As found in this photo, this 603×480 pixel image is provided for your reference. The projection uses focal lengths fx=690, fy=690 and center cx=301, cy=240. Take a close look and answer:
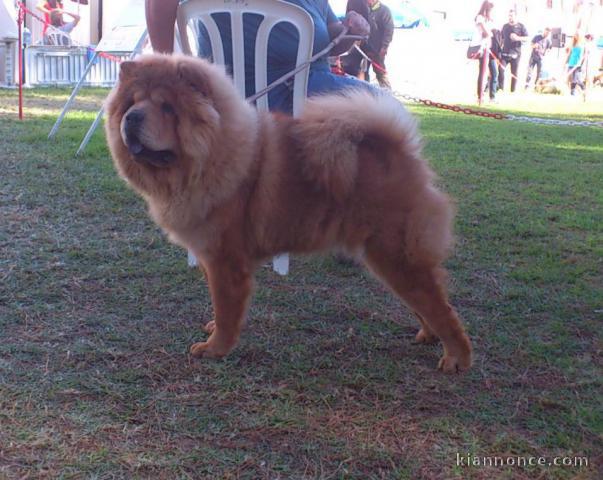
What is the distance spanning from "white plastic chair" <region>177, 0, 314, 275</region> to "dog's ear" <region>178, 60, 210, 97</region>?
94 cm

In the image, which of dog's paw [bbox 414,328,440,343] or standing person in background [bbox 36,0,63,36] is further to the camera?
Result: standing person in background [bbox 36,0,63,36]

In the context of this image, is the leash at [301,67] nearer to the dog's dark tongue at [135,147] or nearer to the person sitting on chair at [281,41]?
the person sitting on chair at [281,41]

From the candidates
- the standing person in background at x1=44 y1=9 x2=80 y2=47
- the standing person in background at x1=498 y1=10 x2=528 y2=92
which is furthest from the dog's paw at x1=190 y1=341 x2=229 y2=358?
the standing person in background at x1=498 y1=10 x2=528 y2=92

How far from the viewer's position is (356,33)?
368cm

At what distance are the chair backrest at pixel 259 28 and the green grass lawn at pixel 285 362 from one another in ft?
3.32

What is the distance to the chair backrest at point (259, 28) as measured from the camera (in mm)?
3453

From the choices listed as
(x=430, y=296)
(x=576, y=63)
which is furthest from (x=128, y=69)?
(x=576, y=63)

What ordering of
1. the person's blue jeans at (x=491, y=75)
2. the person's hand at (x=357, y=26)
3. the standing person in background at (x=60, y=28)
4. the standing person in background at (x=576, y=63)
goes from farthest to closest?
the standing person in background at (x=576, y=63) → the person's blue jeans at (x=491, y=75) → the standing person in background at (x=60, y=28) → the person's hand at (x=357, y=26)

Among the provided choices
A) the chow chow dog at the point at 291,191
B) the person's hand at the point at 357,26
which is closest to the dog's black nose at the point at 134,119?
the chow chow dog at the point at 291,191

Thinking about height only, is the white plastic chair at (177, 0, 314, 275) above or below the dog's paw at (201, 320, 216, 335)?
above

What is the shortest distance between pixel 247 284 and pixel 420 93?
13.4m

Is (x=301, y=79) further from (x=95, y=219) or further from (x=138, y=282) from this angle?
(x=95, y=219)

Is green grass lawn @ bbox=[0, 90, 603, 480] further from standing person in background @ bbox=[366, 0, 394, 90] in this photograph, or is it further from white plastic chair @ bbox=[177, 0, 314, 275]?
standing person in background @ bbox=[366, 0, 394, 90]

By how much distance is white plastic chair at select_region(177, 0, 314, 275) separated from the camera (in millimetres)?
3453
